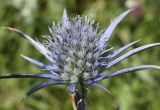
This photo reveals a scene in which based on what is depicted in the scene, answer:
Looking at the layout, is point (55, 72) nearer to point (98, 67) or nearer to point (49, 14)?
point (98, 67)

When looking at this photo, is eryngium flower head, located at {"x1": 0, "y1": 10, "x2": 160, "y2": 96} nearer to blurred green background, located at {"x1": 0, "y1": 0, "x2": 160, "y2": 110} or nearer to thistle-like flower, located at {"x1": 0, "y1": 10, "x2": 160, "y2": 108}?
thistle-like flower, located at {"x1": 0, "y1": 10, "x2": 160, "y2": 108}

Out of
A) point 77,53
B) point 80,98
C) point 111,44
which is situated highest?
point 111,44

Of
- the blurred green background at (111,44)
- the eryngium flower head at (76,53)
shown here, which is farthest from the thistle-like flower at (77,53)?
the blurred green background at (111,44)

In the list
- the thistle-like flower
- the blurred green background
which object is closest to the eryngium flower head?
the thistle-like flower

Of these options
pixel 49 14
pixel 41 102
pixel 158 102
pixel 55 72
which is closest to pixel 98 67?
pixel 55 72

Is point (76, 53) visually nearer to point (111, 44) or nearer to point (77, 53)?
point (77, 53)

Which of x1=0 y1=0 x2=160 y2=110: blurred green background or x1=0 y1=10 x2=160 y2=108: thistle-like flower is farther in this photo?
x1=0 y1=0 x2=160 y2=110: blurred green background

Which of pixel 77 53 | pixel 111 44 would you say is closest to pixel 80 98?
pixel 77 53

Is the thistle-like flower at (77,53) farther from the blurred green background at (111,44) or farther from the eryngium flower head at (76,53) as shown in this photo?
the blurred green background at (111,44)
